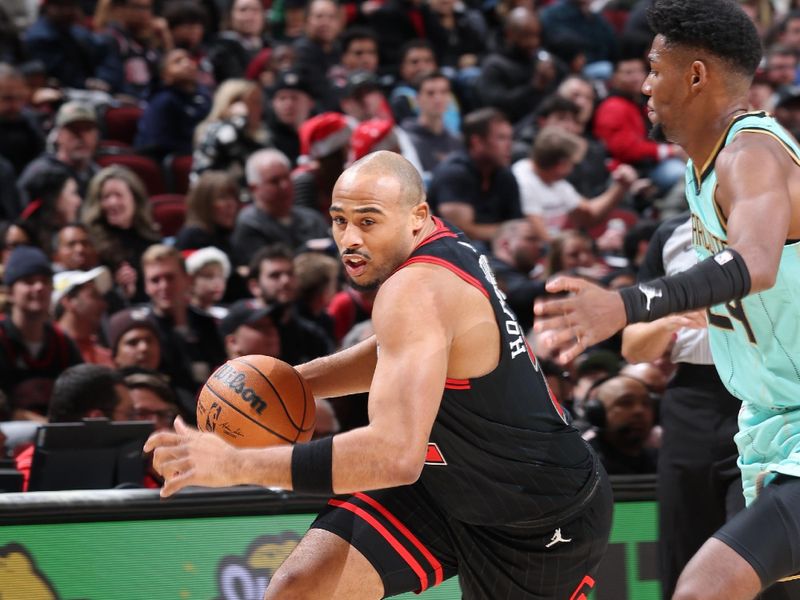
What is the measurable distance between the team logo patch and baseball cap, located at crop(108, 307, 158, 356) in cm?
342

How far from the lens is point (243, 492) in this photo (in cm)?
443

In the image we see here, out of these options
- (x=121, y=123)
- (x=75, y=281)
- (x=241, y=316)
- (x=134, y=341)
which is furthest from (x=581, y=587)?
(x=121, y=123)

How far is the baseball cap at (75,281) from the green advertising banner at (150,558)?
9.16ft

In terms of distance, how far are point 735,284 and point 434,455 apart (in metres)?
0.96

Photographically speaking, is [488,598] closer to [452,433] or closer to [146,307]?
[452,433]

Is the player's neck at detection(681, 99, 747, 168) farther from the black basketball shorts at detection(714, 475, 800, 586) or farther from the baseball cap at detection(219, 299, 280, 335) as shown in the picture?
the baseball cap at detection(219, 299, 280, 335)

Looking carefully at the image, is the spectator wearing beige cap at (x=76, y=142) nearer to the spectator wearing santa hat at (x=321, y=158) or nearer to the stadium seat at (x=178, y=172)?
the stadium seat at (x=178, y=172)

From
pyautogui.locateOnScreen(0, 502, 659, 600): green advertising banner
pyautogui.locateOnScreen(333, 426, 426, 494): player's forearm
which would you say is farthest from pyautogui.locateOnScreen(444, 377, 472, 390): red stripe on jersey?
pyautogui.locateOnScreen(0, 502, 659, 600): green advertising banner

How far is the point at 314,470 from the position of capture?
296 centimetres

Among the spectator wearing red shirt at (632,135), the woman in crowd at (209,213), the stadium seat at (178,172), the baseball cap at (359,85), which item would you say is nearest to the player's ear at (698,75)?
the woman in crowd at (209,213)

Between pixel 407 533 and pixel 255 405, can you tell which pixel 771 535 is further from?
pixel 255 405

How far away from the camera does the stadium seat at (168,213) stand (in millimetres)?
8531

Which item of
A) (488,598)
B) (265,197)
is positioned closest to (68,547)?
(488,598)

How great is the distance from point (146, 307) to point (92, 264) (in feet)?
1.38
